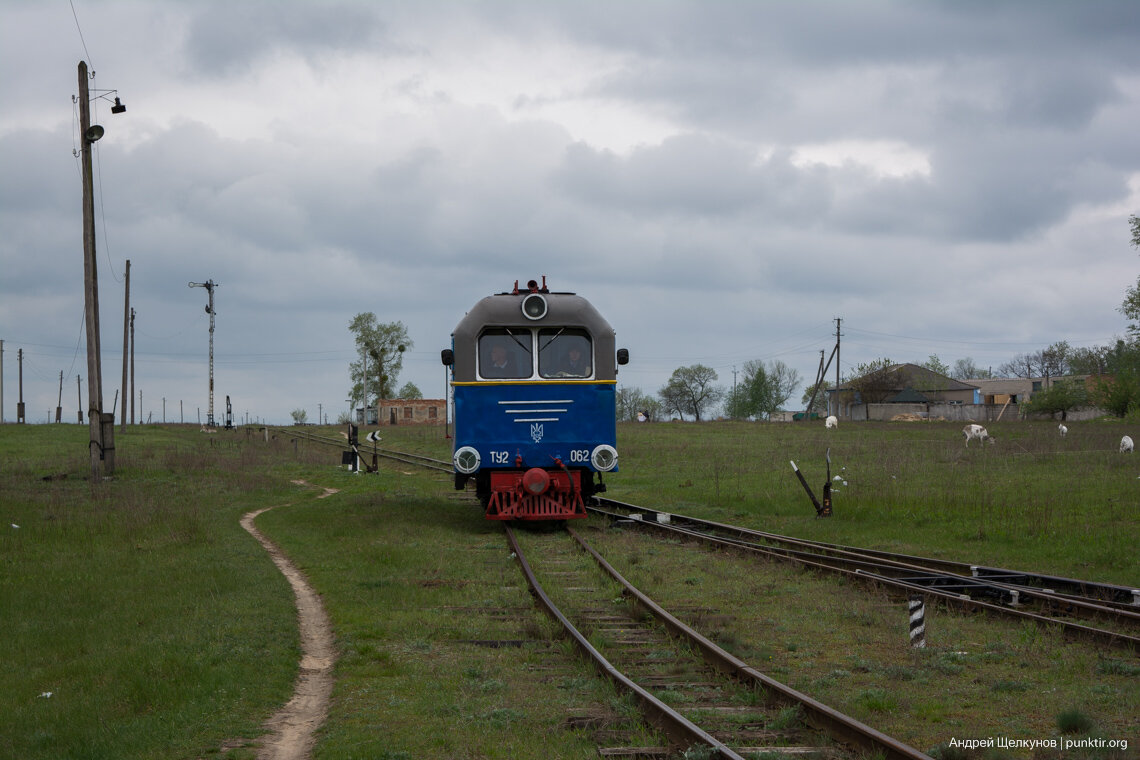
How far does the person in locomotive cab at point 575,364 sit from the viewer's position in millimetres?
17812

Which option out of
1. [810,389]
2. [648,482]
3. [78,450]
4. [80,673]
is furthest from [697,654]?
[810,389]

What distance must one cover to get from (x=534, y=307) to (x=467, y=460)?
9.69ft

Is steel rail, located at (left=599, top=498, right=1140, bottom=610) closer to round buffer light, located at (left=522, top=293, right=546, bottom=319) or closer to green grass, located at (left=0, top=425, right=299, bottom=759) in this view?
round buffer light, located at (left=522, top=293, right=546, bottom=319)

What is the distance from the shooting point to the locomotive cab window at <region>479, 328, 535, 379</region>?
57.9 ft

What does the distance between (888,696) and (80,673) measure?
6956 millimetres

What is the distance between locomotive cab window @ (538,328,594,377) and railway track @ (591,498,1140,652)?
3.40m

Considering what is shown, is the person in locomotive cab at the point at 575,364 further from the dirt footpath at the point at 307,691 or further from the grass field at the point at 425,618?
the dirt footpath at the point at 307,691

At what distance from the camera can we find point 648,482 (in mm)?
29656

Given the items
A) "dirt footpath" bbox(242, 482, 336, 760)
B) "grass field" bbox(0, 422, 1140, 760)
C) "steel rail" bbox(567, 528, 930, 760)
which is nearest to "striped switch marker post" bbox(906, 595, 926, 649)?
"grass field" bbox(0, 422, 1140, 760)

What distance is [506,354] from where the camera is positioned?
17.7 metres

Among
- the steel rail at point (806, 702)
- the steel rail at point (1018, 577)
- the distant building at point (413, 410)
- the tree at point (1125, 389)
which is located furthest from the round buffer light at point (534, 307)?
the distant building at point (413, 410)

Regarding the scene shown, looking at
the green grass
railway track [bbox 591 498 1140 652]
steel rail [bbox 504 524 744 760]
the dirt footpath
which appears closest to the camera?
steel rail [bbox 504 524 744 760]

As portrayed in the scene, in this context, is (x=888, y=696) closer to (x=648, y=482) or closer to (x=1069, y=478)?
(x=1069, y=478)

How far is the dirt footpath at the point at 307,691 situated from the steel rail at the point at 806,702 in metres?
3.21
